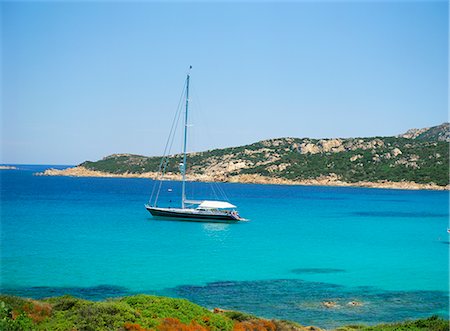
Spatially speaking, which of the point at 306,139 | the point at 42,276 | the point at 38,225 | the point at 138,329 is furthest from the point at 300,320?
the point at 306,139

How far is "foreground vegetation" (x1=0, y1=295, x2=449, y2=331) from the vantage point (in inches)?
438

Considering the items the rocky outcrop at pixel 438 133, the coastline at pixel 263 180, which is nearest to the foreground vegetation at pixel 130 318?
the coastline at pixel 263 180

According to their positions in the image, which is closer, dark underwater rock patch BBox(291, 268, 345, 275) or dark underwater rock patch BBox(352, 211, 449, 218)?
dark underwater rock patch BBox(291, 268, 345, 275)

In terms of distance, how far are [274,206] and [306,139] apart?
3378 inches

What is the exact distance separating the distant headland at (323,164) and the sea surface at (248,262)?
62.2m

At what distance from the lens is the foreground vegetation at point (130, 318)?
11.1m

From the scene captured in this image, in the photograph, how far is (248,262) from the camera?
91.0ft

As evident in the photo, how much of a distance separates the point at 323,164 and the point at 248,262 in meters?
100

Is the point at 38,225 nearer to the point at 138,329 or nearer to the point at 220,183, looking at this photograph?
the point at 138,329

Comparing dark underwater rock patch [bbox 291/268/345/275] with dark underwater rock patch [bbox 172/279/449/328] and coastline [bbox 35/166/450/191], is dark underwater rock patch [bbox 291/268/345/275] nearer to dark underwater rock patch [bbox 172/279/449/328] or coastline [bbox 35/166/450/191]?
dark underwater rock patch [bbox 172/279/449/328]

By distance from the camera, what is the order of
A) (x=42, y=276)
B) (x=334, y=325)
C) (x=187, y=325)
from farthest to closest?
(x=42, y=276)
(x=334, y=325)
(x=187, y=325)

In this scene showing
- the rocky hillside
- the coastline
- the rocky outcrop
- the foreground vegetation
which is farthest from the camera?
the rocky outcrop

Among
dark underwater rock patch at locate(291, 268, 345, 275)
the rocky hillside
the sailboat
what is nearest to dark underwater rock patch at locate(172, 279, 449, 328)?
dark underwater rock patch at locate(291, 268, 345, 275)

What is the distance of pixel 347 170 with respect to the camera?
118312 millimetres
